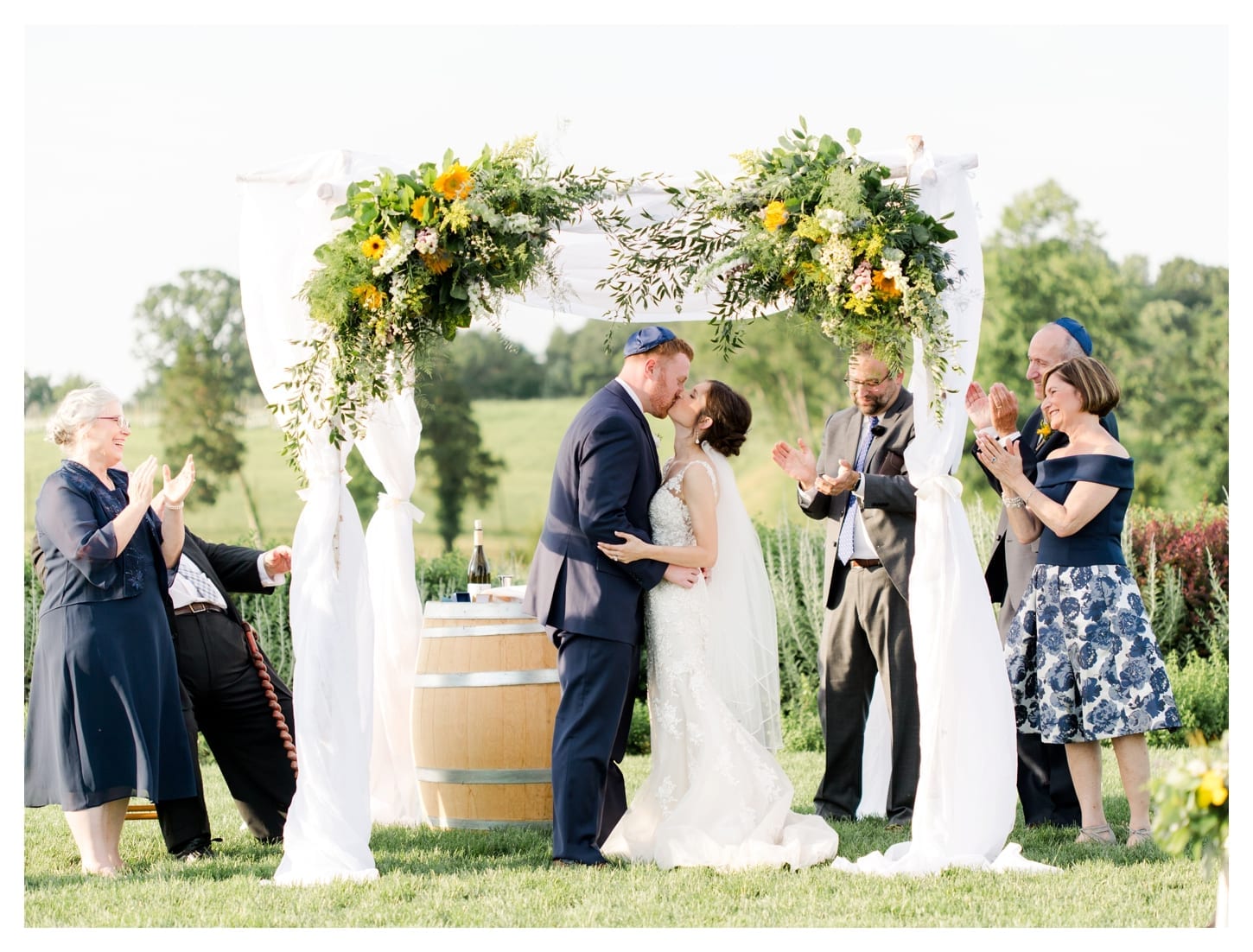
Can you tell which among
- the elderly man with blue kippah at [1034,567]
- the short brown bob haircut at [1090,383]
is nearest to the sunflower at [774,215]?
the elderly man with blue kippah at [1034,567]

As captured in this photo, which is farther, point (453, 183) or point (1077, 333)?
point (1077, 333)

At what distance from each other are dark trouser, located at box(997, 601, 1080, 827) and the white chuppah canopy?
926mm

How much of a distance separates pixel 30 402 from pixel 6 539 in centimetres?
2380

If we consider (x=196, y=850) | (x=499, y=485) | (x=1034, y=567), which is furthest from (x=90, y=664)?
(x=499, y=485)

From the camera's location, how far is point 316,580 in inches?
204

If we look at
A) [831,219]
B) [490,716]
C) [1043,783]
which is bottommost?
[1043,783]

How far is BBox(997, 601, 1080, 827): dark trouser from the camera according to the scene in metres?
5.98

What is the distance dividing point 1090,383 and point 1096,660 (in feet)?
3.68

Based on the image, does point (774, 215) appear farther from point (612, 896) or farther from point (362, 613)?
point (612, 896)

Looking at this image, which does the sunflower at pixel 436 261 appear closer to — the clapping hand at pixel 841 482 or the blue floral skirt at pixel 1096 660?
the clapping hand at pixel 841 482

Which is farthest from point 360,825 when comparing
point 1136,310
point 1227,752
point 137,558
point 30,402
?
point 1136,310

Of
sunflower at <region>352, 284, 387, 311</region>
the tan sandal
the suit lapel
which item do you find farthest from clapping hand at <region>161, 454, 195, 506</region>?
the tan sandal

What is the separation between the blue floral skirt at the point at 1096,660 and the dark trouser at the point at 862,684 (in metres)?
0.63

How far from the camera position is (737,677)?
5523mm
